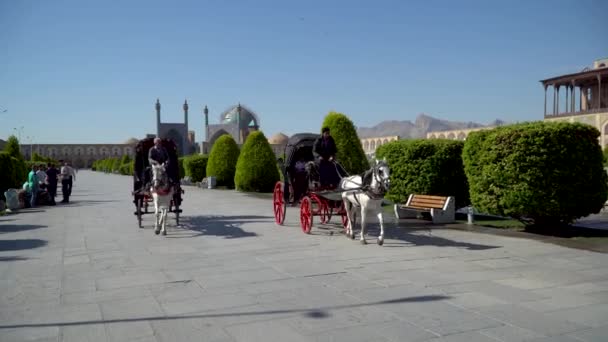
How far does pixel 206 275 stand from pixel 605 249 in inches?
237

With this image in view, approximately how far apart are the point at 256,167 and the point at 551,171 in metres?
15.4

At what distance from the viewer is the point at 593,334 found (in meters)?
3.83

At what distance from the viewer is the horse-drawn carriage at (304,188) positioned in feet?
30.1

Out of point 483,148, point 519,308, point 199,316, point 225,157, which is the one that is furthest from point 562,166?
point 225,157

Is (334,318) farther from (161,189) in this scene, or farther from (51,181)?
(51,181)

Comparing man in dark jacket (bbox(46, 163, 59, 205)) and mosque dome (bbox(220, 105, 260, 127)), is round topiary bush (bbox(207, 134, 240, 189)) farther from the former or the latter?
mosque dome (bbox(220, 105, 260, 127))

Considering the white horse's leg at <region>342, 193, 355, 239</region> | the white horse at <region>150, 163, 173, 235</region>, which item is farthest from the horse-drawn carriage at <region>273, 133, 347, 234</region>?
the white horse at <region>150, 163, 173, 235</region>

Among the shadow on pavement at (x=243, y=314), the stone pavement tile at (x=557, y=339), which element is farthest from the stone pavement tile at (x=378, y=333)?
the stone pavement tile at (x=557, y=339)

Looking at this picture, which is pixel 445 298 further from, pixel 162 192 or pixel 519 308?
pixel 162 192

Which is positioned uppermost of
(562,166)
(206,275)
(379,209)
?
(562,166)

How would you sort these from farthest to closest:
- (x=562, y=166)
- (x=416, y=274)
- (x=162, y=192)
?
(x=162, y=192), (x=562, y=166), (x=416, y=274)

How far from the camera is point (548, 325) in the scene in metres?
4.04

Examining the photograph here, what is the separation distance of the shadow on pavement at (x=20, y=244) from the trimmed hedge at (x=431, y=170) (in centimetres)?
824

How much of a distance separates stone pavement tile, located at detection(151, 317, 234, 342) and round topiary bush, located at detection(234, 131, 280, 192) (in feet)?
59.7
